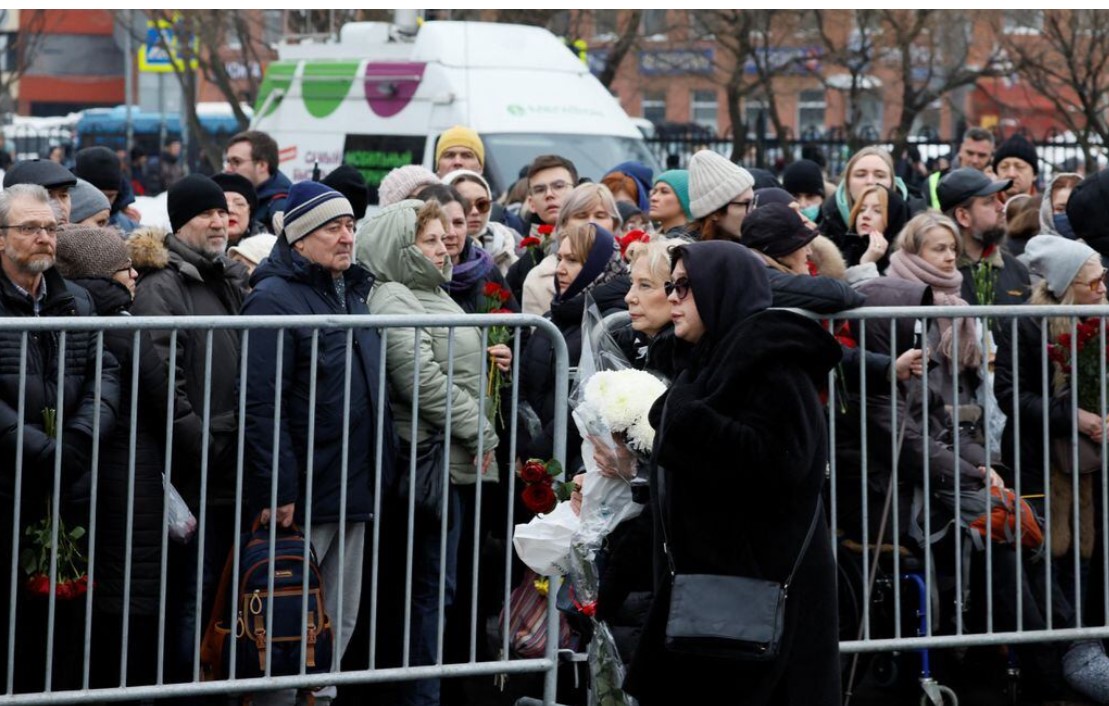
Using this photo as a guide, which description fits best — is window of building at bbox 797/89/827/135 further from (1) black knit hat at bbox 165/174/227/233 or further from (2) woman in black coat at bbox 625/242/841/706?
(2) woman in black coat at bbox 625/242/841/706

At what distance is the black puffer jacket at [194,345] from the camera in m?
6.07

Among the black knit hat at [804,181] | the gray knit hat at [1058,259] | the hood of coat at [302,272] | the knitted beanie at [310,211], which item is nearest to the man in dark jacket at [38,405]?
the hood of coat at [302,272]

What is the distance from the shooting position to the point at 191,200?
727 centimetres

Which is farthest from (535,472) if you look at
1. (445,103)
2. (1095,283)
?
(445,103)

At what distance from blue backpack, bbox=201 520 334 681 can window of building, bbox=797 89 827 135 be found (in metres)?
43.1

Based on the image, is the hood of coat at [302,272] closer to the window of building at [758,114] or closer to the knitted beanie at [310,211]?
the knitted beanie at [310,211]

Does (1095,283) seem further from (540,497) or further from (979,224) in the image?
(540,497)

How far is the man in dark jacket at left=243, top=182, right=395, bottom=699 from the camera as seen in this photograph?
236 inches

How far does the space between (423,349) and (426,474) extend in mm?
440

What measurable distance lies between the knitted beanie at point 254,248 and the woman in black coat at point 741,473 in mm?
3554

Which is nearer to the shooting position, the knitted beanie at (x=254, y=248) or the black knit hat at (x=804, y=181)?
the knitted beanie at (x=254, y=248)

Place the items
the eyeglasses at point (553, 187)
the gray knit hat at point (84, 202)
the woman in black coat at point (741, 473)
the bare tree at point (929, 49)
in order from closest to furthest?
the woman in black coat at point (741, 473) < the gray knit hat at point (84, 202) < the eyeglasses at point (553, 187) < the bare tree at point (929, 49)

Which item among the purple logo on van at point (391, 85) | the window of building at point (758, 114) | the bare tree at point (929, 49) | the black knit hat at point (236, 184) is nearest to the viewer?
the black knit hat at point (236, 184)

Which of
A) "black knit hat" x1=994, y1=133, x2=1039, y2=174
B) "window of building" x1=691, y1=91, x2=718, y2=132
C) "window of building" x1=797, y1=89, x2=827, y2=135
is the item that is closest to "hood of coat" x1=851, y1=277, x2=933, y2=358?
"black knit hat" x1=994, y1=133, x2=1039, y2=174
